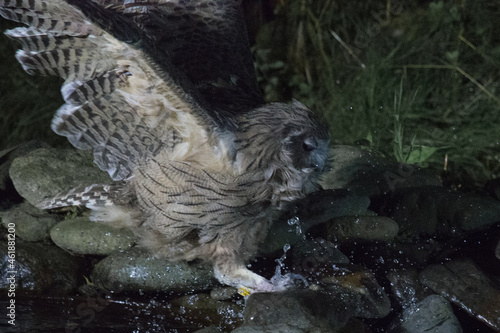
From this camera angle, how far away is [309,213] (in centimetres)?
445

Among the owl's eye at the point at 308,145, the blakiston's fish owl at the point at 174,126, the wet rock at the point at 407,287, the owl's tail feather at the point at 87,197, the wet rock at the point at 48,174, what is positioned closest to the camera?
the blakiston's fish owl at the point at 174,126

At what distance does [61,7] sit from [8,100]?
12.9 ft

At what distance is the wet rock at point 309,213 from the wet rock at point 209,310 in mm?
533

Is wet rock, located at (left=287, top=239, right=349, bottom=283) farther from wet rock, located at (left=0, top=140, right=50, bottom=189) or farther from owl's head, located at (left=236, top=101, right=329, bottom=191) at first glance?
wet rock, located at (left=0, top=140, right=50, bottom=189)

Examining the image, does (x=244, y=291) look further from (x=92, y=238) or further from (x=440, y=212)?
(x=440, y=212)

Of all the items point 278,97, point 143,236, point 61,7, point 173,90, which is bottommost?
point 278,97

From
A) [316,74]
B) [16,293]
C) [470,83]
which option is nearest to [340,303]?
[16,293]

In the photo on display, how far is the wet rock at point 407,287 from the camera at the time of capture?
3799mm

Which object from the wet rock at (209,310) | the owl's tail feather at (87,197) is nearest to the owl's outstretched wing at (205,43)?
the owl's tail feather at (87,197)

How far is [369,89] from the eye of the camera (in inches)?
258

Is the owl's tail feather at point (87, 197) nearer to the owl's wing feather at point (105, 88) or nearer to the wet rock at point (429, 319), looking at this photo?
the owl's wing feather at point (105, 88)

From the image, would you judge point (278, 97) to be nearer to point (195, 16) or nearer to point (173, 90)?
point (195, 16)

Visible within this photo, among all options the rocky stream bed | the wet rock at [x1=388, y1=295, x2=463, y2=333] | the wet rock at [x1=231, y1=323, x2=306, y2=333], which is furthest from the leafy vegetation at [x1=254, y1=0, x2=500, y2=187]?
the wet rock at [x1=231, y1=323, x2=306, y2=333]

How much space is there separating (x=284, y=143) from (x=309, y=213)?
1001 mm
